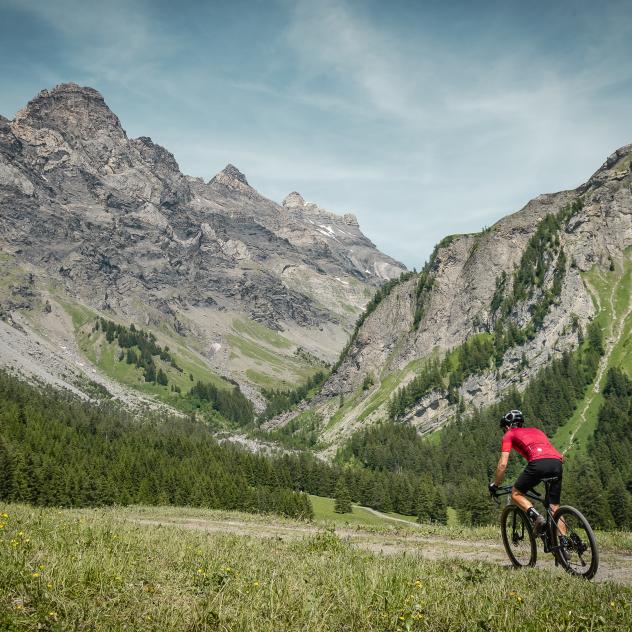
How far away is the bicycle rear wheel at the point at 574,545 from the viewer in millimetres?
10773

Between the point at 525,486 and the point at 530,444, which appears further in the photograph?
the point at 530,444

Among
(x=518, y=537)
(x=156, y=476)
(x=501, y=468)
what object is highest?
(x=501, y=468)

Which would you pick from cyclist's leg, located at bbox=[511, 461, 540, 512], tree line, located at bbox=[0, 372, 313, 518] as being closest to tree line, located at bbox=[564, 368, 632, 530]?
tree line, located at bbox=[0, 372, 313, 518]

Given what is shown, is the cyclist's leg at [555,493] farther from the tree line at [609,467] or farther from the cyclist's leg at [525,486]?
the tree line at [609,467]

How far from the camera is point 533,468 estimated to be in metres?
12.0

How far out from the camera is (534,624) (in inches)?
261

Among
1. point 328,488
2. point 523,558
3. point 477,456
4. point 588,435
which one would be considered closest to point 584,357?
point 588,435

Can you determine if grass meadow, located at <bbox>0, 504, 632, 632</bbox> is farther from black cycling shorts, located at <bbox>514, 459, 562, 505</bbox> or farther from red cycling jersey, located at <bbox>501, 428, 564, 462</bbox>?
red cycling jersey, located at <bbox>501, 428, 564, 462</bbox>

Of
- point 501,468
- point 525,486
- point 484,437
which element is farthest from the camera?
point 484,437

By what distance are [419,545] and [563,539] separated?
30.2 feet

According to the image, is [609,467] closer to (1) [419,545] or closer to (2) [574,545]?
(1) [419,545]

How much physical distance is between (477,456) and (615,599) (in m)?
173

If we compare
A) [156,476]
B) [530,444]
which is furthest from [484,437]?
[530,444]

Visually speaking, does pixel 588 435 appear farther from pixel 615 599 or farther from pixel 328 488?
pixel 615 599
